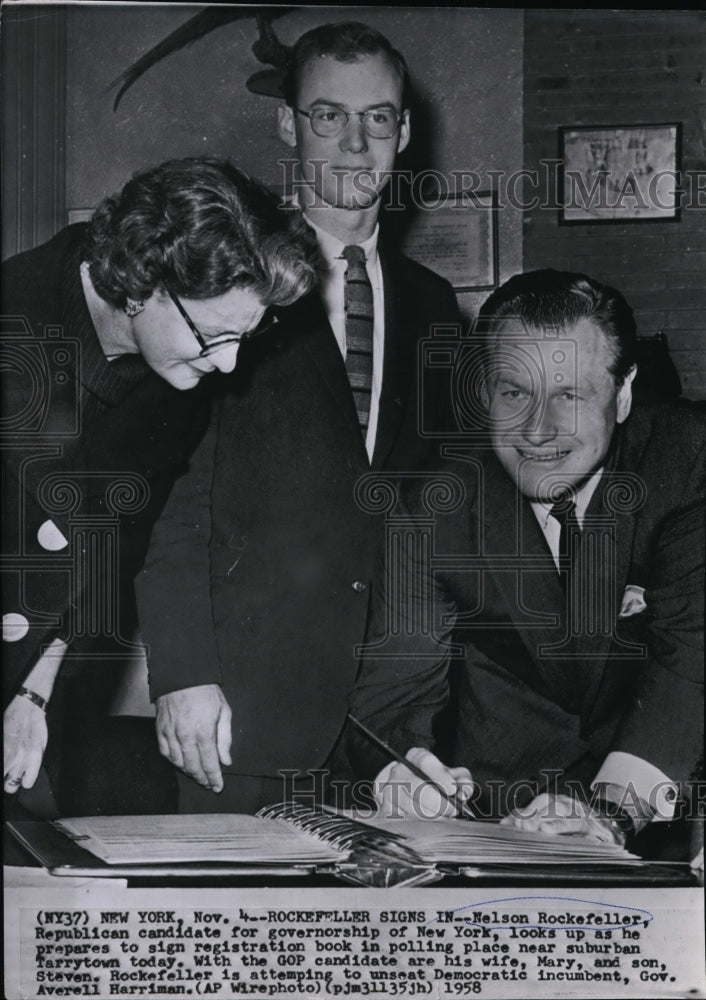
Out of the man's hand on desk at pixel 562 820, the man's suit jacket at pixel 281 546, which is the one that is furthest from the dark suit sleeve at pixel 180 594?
the man's hand on desk at pixel 562 820

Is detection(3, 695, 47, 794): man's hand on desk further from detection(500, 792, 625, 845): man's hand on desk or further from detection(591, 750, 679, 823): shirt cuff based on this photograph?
detection(591, 750, 679, 823): shirt cuff

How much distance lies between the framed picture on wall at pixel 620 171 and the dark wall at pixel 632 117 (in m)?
0.02

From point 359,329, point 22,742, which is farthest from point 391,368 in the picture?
point 22,742

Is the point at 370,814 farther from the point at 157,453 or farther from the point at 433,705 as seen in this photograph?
the point at 157,453

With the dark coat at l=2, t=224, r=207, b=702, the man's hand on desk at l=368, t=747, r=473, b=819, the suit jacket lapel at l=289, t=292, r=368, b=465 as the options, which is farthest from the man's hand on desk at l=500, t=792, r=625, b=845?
the dark coat at l=2, t=224, r=207, b=702

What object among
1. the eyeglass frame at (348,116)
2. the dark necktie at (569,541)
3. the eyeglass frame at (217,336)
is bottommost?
the dark necktie at (569,541)

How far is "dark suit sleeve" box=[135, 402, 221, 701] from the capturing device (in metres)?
2.43

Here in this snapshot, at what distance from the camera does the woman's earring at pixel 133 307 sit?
241 cm

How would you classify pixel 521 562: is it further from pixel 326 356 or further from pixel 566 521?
pixel 326 356

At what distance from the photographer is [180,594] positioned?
2432 millimetres

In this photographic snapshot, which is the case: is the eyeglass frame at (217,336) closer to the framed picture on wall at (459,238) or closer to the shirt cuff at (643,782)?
the framed picture on wall at (459,238)

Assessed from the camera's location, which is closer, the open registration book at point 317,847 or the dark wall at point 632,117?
the open registration book at point 317,847

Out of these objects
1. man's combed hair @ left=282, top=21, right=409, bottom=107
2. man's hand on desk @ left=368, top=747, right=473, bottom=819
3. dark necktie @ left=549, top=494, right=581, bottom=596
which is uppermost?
man's combed hair @ left=282, top=21, right=409, bottom=107

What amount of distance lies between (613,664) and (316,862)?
82 centimetres
